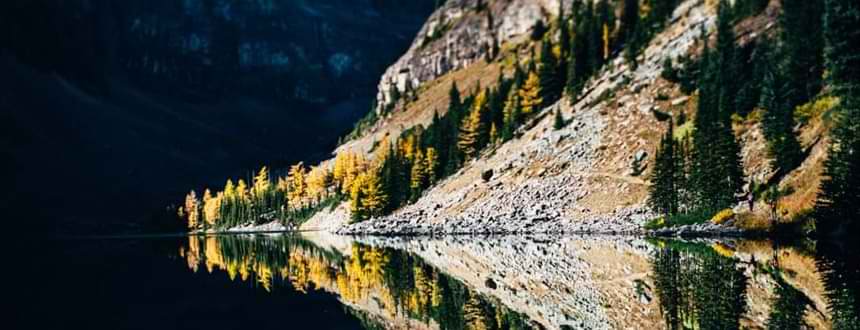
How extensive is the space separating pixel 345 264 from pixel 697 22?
74.0 m

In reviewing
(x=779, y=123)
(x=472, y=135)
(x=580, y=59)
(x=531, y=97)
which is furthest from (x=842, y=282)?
(x=580, y=59)

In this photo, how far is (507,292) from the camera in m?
37.7

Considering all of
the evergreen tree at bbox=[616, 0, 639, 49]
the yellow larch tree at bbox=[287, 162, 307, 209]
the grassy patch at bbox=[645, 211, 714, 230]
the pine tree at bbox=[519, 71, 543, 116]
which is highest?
the evergreen tree at bbox=[616, 0, 639, 49]

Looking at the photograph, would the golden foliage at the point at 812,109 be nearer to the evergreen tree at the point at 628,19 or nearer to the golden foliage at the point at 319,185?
the evergreen tree at the point at 628,19

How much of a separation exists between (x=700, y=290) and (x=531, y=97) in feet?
332

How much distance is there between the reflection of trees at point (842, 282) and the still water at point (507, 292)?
7cm

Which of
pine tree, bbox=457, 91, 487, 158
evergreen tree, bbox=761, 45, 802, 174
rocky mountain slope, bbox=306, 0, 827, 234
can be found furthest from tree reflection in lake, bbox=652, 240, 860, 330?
pine tree, bbox=457, 91, 487, 158

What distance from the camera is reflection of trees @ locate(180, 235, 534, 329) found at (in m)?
31.4

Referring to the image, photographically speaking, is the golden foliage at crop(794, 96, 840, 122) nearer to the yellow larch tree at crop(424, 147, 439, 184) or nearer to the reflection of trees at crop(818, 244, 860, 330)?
the reflection of trees at crop(818, 244, 860, 330)

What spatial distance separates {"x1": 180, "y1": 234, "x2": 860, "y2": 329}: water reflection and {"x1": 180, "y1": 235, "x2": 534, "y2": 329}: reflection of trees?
8 centimetres

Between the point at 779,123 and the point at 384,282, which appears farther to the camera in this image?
the point at 779,123

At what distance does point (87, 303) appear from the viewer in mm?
39938

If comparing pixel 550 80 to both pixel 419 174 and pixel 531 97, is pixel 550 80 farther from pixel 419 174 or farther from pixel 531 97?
pixel 419 174

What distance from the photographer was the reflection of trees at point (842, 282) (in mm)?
23520
